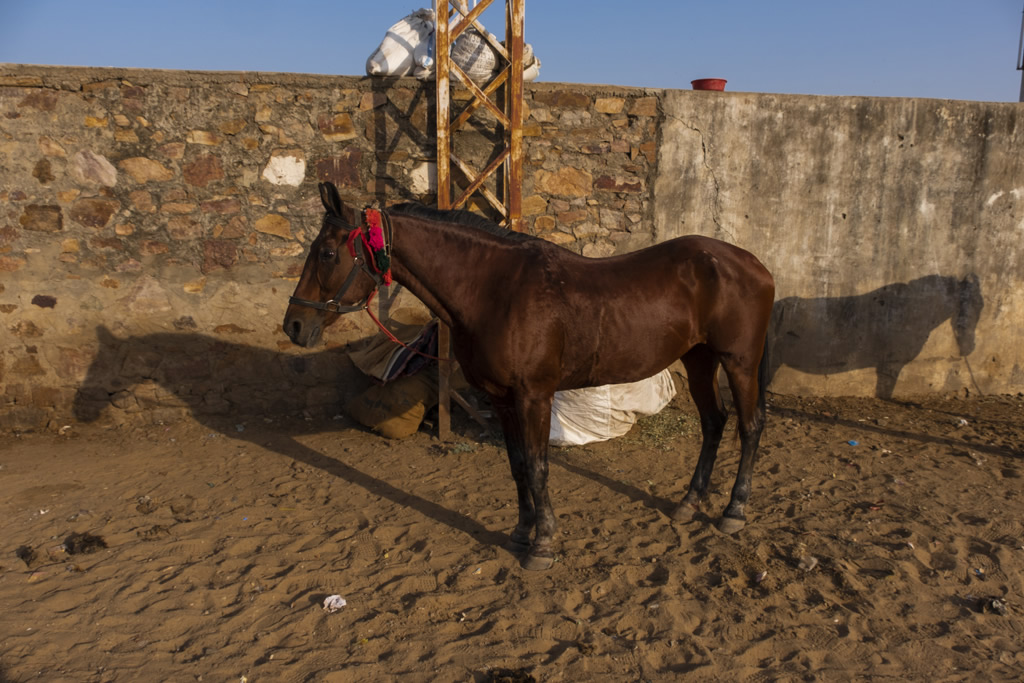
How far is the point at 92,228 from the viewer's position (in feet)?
17.5

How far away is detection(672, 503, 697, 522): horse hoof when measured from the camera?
4.06 metres

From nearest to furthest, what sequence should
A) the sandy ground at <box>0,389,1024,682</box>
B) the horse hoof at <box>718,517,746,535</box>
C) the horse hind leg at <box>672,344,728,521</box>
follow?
the sandy ground at <box>0,389,1024,682</box>
the horse hoof at <box>718,517,746,535</box>
the horse hind leg at <box>672,344,728,521</box>

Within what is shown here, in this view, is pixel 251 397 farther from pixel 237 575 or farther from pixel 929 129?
pixel 929 129

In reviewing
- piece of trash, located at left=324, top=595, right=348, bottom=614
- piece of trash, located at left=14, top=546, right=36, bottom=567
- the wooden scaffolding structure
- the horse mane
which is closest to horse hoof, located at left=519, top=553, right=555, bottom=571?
piece of trash, located at left=324, top=595, right=348, bottom=614

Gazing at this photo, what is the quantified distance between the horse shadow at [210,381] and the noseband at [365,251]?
227 centimetres

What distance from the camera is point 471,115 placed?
5.54m

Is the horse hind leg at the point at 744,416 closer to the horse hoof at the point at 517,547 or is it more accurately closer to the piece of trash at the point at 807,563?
the piece of trash at the point at 807,563

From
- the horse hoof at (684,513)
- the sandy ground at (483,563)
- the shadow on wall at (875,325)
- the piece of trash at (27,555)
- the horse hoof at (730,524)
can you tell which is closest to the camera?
the sandy ground at (483,563)

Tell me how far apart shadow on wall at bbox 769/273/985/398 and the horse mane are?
3567 mm

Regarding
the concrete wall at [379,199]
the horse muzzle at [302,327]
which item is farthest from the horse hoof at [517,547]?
the concrete wall at [379,199]

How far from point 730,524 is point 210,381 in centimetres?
428

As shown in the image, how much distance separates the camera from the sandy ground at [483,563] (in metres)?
2.77

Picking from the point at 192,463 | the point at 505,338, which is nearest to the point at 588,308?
the point at 505,338

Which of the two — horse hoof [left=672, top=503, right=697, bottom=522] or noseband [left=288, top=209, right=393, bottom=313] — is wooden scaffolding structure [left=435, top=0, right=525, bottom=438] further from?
horse hoof [left=672, top=503, right=697, bottom=522]
